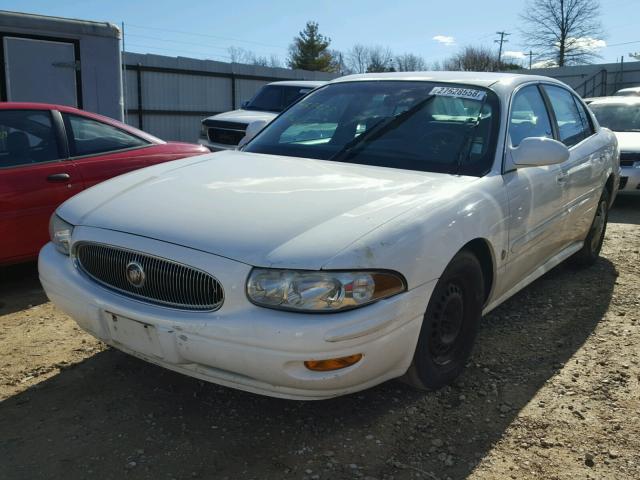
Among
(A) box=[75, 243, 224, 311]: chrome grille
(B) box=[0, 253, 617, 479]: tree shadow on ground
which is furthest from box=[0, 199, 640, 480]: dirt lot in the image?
(A) box=[75, 243, 224, 311]: chrome grille

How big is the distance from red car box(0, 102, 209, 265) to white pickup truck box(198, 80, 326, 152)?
4.07 meters

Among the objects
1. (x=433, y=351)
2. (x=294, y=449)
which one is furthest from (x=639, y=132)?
(x=294, y=449)

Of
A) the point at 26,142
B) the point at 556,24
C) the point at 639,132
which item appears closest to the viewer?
the point at 26,142

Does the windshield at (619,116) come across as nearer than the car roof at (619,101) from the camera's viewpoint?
Yes

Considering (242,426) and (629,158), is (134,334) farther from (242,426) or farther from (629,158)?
(629,158)

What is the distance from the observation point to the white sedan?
239 centimetres

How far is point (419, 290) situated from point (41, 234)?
10.2 feet

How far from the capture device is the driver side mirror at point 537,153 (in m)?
3.39

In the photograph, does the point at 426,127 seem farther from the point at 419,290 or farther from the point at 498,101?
the point at 419,290

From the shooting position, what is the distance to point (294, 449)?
8.66ft

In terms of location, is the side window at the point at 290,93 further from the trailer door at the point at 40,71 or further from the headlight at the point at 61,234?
the headlight at the point at 61,234

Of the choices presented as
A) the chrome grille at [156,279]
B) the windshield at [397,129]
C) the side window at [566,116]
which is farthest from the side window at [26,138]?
the side window at [566,116]

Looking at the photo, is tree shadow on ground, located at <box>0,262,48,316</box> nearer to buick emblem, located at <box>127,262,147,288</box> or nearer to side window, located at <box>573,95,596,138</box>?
buick emblem, located at <box>127,262,147,288</box>

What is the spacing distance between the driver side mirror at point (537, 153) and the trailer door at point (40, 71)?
659 centimetres
